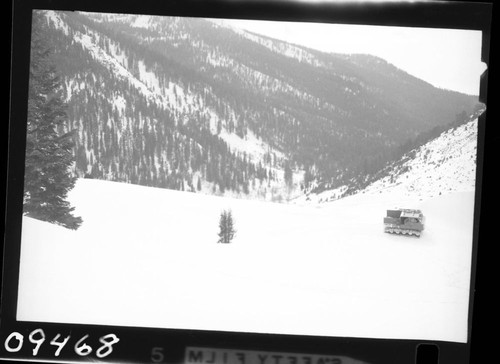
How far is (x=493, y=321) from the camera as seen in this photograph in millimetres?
2771

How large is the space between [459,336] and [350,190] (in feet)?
2.56

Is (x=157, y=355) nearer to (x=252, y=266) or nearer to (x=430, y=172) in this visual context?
(x=252, y=266)

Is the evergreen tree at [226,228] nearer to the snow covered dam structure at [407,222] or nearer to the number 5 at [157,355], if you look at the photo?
the number 5 at [157,355]

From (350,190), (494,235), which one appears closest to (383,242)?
(350,190)

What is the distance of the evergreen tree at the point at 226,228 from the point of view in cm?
277

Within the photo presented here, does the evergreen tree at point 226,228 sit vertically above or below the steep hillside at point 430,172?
below

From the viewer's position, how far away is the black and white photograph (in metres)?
2.71

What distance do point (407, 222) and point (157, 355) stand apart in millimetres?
1235

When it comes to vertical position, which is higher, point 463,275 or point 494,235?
point 494,235

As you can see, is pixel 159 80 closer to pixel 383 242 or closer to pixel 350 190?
pixel 350 190

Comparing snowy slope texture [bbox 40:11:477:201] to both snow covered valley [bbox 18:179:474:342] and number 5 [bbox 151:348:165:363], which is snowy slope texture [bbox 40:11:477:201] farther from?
number 5 [bbox 151:348:165:363]

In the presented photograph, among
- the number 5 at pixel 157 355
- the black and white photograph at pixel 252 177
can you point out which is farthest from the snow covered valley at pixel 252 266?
the number 5 at pixel 157 355

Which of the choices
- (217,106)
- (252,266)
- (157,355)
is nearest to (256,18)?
(217,106)

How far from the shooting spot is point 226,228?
9.08 feet
